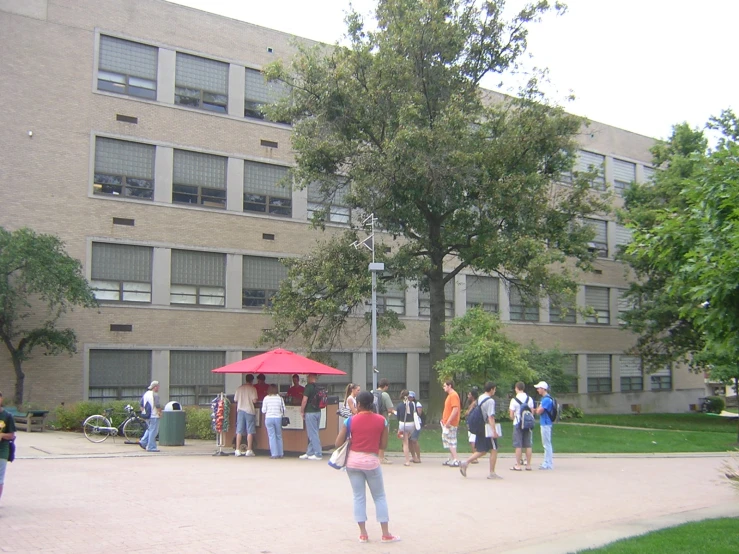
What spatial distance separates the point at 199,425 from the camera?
2231cm

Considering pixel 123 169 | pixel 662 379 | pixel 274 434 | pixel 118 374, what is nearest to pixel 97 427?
pixel 274 434

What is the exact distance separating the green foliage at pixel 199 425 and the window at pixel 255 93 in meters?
14.8

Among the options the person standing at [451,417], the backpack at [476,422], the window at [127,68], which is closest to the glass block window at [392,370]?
the window at [127,68]

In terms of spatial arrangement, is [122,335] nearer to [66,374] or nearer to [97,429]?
[66,374]

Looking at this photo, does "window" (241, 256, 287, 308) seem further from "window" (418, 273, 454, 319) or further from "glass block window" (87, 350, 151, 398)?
"window" (418, 273, 454, 319)

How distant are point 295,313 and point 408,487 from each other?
14034 millimetres

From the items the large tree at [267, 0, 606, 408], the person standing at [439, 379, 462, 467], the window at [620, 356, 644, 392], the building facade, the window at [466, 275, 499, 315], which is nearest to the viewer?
the person standing at [439, 379, 462, 467]

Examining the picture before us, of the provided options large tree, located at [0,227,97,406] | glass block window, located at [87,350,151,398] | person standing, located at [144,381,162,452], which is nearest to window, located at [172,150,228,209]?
large tree, located at [0,227,97,406]

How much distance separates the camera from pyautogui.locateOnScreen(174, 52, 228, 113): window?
30953 millimetres

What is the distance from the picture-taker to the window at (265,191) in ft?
106

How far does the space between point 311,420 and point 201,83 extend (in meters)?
18.8

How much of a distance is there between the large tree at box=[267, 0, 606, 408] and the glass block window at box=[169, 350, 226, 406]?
430 cm

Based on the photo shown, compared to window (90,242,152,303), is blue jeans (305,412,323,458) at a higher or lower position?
lower

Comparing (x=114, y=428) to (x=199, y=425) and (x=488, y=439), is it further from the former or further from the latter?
(x=488, y=439)
